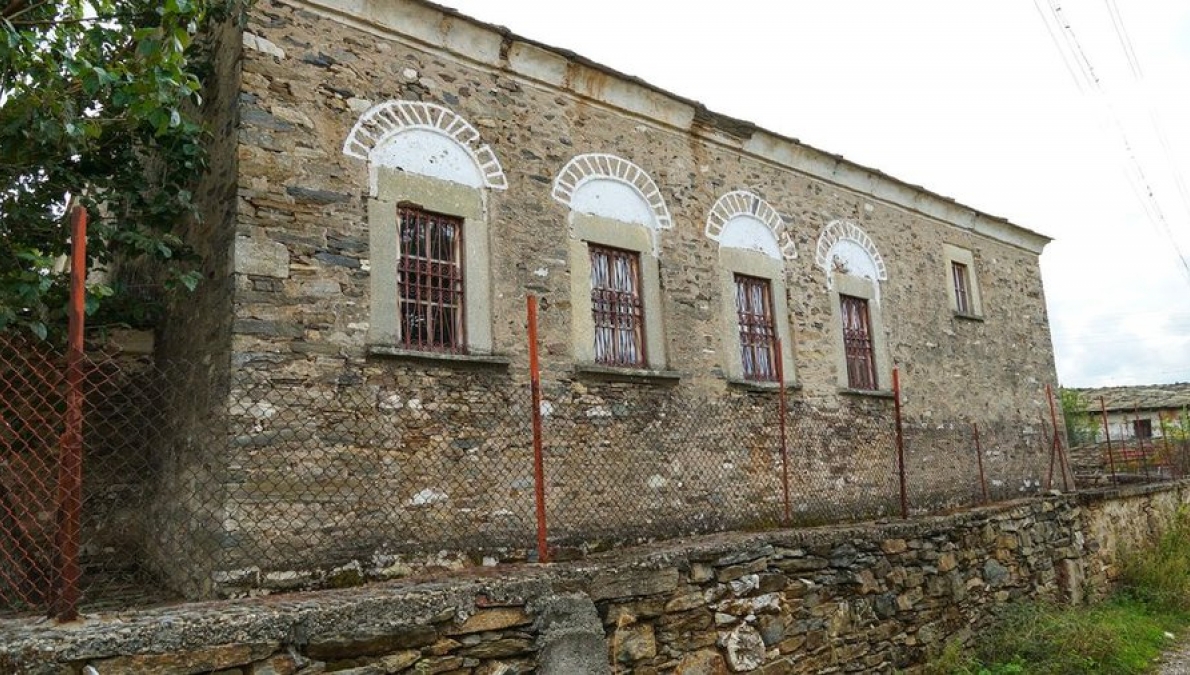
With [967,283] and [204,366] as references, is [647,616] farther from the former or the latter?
[967,283]

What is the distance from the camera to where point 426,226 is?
281 inches

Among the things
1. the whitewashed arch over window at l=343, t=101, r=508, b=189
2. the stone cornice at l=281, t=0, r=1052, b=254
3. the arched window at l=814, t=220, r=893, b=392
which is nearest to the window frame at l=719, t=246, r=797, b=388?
the arched window at l=814, t=220, r=893, b=392

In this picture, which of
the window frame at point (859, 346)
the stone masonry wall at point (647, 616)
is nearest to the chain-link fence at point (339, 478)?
the stone masonry wall at point (647, 616)

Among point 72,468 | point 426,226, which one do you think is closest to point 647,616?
point 72,468

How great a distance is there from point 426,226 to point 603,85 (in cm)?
278

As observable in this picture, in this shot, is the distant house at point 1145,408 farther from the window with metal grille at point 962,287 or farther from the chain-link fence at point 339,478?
the chain-link fence at point 339,478

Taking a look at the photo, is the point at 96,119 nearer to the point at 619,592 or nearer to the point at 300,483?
the point at 300,483

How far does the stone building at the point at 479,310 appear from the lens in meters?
5.97

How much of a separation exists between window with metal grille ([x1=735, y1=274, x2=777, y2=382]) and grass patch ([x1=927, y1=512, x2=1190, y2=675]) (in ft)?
11.8

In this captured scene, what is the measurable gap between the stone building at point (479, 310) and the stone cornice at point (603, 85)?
26mm

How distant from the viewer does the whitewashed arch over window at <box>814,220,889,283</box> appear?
1091 cm

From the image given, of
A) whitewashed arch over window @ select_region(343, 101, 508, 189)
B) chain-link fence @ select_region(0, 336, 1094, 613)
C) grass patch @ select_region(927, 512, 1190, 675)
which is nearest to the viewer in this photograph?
chain-link fence @ select_region(0, 336, 1094, 613)

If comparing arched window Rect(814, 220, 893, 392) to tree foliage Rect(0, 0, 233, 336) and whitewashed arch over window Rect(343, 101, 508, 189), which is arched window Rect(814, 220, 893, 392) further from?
tree foliage Rect(0, 0, 233, 336)

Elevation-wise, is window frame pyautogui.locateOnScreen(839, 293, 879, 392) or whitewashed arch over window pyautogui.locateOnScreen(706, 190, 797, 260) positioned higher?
whitewashed arch over window pyautogui.locateOnScreen(706, 190, 797, 260)
